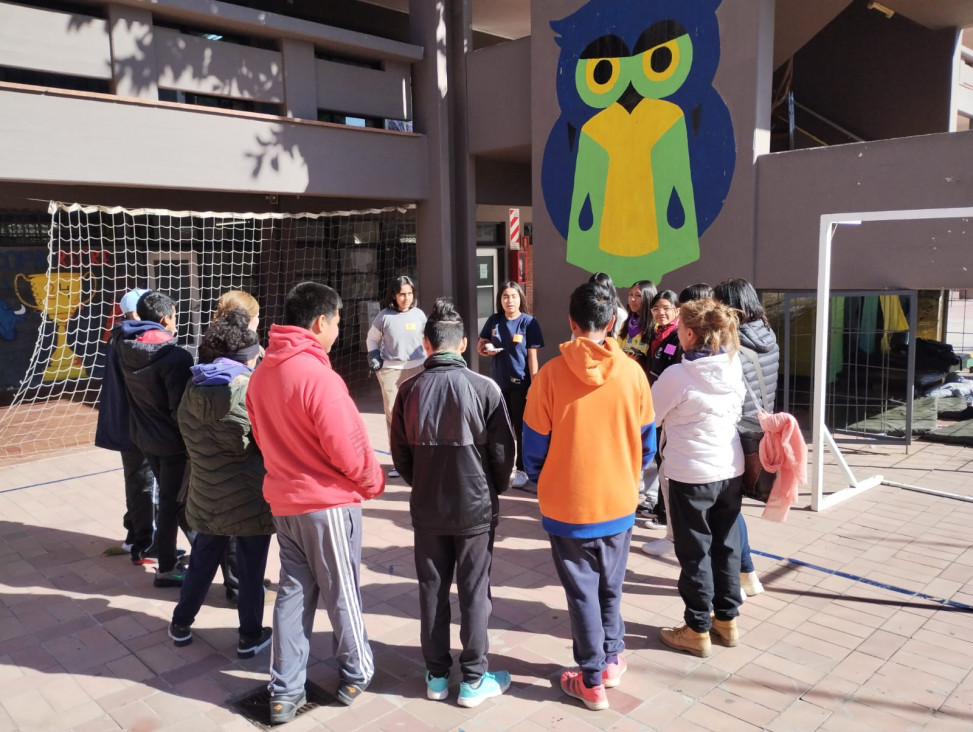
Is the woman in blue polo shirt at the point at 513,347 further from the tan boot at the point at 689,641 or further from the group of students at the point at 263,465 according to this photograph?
the tan boot at the point at 689,641

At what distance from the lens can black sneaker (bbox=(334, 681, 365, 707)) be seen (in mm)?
3303

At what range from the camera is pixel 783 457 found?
3.60 metres

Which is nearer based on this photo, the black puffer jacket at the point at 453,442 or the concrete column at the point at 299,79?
the black puffer jacket at the point at 453,442

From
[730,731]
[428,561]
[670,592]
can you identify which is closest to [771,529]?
[670,592]

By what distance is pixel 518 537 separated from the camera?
17.2 feet

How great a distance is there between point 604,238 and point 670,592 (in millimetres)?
5559

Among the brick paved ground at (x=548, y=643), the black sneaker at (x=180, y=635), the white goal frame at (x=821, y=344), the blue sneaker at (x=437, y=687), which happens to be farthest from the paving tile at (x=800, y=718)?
the black sneaker at (x=180, y=635)

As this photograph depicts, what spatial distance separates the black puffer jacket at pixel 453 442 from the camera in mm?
3092

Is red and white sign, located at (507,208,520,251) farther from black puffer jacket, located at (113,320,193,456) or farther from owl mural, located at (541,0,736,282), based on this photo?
black puffer jacket, located at (113,320,193,456)

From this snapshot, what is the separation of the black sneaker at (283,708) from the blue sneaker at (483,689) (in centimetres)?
72

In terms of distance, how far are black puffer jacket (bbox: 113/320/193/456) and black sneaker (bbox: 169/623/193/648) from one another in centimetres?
100

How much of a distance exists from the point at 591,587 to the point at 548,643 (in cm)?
80

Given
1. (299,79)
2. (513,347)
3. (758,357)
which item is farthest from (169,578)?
(299,79)

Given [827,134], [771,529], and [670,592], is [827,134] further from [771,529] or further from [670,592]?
[670,592]
